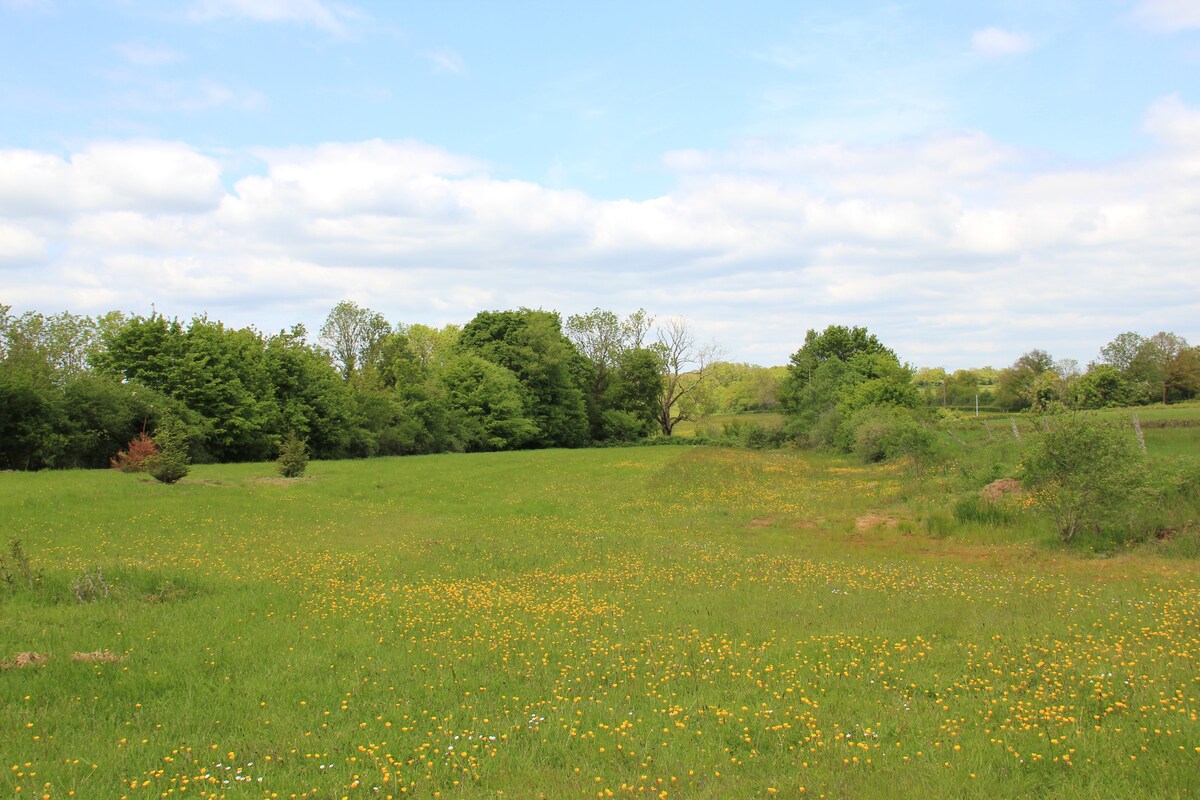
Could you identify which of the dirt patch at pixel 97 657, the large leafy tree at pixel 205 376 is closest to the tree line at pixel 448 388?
the large leafy tree at pixel 205 376

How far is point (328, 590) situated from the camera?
1364 cm

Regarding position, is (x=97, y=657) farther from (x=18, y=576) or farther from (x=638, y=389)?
(x=638, y=389)

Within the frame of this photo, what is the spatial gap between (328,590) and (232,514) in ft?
40.3

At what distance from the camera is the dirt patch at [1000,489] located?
2331cm

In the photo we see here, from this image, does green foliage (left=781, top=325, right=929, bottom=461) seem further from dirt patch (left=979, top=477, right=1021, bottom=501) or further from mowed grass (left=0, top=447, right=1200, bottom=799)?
mowed grass (left=0, top=447, right=1200, bottom=799)

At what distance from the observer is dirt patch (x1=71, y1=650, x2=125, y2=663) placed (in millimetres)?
8734

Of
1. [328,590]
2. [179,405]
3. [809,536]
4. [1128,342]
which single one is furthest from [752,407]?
[328,590]

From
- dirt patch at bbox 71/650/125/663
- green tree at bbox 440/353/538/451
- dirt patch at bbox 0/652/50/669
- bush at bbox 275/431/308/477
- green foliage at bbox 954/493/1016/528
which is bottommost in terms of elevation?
green foliage at bbox 954/493/1016/528

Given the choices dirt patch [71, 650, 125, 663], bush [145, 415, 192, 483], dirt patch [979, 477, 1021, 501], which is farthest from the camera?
bush [145, 415, 192, 483]

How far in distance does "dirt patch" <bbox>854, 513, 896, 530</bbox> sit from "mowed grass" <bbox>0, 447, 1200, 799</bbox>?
3.66m

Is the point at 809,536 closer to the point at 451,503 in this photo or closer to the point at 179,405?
the point at 451,503

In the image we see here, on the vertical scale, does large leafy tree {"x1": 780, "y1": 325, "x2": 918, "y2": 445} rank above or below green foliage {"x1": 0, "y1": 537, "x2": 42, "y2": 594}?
above

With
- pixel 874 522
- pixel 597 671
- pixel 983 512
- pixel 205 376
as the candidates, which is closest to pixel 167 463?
pixel 205 376

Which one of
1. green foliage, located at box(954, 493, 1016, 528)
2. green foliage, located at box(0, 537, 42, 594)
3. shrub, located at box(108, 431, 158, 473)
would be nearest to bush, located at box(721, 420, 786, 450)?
green foliage, located at box(954, 493, 1016, 528)
